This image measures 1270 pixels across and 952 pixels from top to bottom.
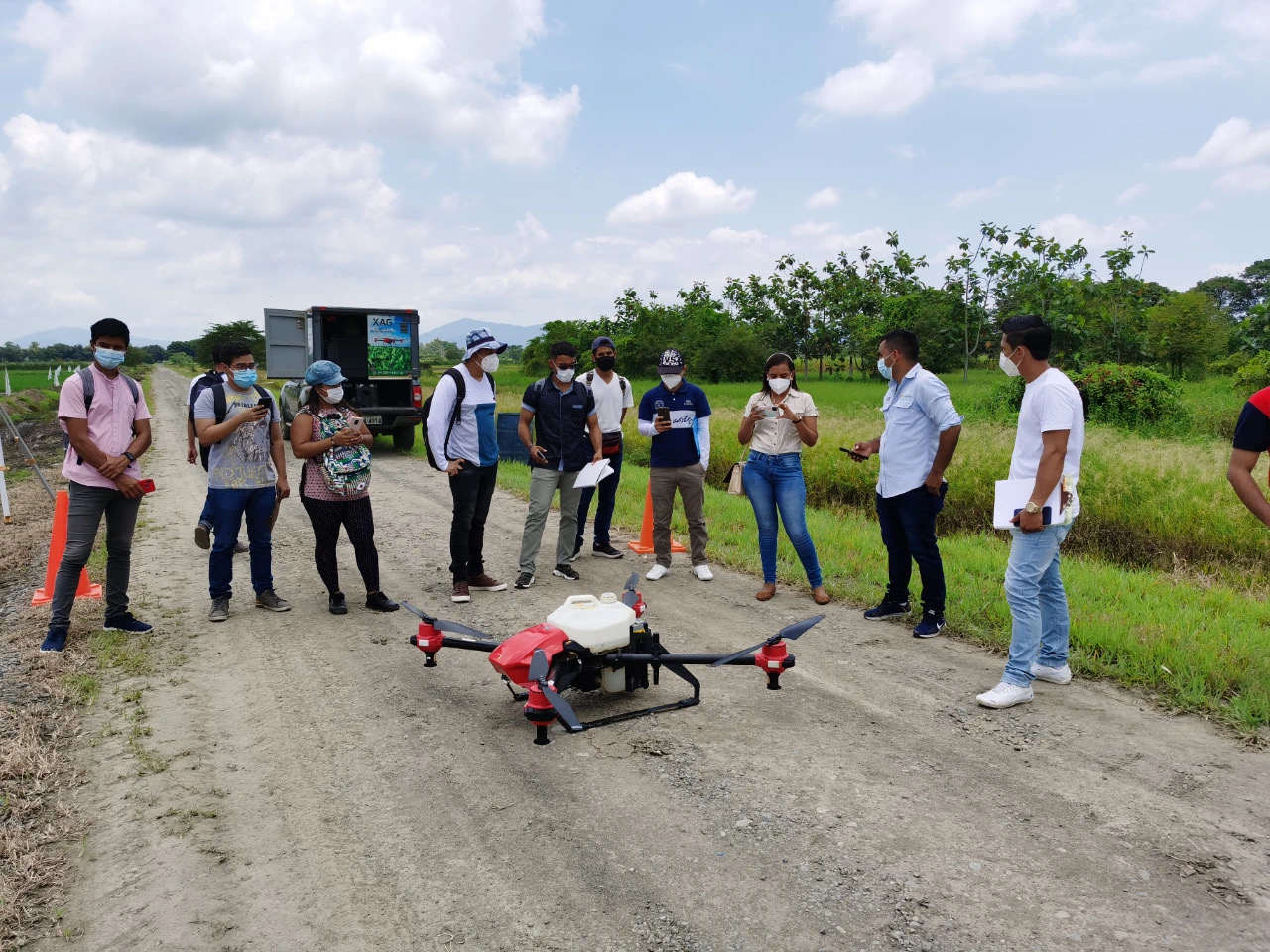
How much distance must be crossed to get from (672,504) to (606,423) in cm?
124

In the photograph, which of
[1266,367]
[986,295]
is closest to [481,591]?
[1266,367]

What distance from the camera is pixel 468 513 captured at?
6.46 m

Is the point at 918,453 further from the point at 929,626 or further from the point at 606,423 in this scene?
the point at 606,423

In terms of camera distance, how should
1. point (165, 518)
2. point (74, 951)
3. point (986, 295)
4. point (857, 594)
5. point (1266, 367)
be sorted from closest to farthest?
point (74, 951)
point (857, 594)
point (165, 518)
point (1266, 367)
point (986, 295)

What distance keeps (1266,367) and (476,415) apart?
2593cm

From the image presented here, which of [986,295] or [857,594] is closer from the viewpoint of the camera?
[857,594]

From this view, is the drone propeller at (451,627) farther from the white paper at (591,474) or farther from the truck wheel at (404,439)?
the truck wheel at (404,439)

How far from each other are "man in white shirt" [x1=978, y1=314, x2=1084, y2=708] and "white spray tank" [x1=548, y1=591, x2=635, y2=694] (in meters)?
1.87

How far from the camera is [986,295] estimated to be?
128 feet

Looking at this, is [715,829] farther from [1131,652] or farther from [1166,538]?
[1166,538]

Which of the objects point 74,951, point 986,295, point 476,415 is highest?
point 986,295

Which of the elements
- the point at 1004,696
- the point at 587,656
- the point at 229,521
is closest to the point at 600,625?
the point at 587,656

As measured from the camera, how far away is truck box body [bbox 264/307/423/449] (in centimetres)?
1647

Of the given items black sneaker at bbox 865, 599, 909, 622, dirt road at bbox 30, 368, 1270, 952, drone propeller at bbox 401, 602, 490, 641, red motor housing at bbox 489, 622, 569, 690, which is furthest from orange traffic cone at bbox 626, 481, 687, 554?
red motor housing at bbox 489, 622, 569, 690
